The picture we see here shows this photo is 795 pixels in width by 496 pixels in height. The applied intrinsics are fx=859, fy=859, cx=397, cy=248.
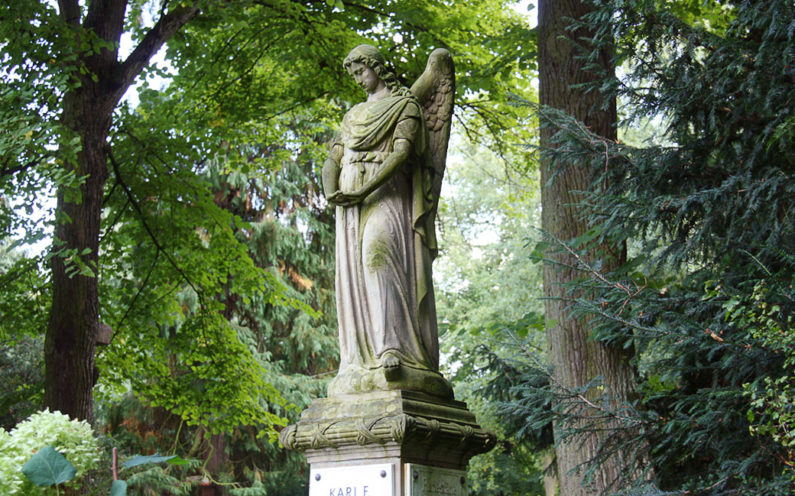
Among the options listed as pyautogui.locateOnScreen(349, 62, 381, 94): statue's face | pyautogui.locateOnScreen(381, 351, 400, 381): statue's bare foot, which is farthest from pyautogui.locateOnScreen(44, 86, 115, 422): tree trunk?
pyautogui.locateOnScreen(381, 351, 400, 381): statue's bare foot

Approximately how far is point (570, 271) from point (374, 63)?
2596 millimetres

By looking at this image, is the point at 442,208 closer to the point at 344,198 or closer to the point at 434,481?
the point at 344,198

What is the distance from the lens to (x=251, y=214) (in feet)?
70.1

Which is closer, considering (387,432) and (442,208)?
(387,432)

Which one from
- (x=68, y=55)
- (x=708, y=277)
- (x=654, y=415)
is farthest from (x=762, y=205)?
(x=68, y=55)

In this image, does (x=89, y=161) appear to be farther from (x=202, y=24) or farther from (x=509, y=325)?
(x=509, y=325)

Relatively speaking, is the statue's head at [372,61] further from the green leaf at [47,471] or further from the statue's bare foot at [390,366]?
the green leaf at [47,471]

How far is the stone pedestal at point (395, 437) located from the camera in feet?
16.3

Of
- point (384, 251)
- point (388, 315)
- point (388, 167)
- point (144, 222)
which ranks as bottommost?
point (388, 315)

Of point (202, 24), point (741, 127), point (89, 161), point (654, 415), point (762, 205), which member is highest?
point (202, 24)

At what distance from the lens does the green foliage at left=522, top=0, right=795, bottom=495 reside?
559cm

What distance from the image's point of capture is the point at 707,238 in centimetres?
624

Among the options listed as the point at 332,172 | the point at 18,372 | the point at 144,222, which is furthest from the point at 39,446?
the point at 18,372

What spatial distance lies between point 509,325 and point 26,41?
5843 millimetres
